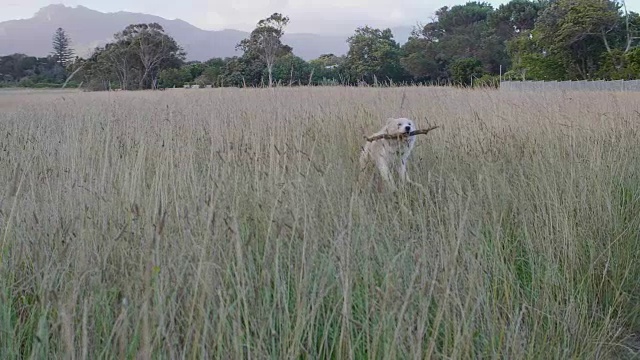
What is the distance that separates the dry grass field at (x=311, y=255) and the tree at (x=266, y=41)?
9.47 m

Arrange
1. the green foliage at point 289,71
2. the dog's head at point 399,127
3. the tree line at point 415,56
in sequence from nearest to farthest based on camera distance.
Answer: the dog's head at point 399,127
the green foliage at point 289,71
the tree line at point 415,56

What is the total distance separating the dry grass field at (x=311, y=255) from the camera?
4.01ft

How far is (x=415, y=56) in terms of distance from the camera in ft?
110

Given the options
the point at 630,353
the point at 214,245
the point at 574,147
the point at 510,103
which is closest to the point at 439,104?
the point at 510,103

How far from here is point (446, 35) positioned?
4119 cm

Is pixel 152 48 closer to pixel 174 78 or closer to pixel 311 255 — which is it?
pixel 174 78

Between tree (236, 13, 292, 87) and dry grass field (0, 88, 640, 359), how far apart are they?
31.1 feet

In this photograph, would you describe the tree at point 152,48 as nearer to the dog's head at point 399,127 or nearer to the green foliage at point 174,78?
the green foliage at point 174,78

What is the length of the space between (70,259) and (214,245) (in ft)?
1.34

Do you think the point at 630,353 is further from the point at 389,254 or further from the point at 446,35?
the point at 446,35

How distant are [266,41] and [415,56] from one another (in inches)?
845

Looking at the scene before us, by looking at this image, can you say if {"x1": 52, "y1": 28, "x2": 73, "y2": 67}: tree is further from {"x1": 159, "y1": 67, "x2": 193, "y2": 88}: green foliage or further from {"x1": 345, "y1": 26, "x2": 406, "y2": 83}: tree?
{"x1": 345, "y1": 26, "x2": 406, "y2": 83}: tree

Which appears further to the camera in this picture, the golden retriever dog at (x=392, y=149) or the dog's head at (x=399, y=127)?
the dog's head at (x=399, y=127)

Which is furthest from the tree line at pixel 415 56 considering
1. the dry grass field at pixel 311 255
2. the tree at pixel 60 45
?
the dry grass field at pixel 311 255
